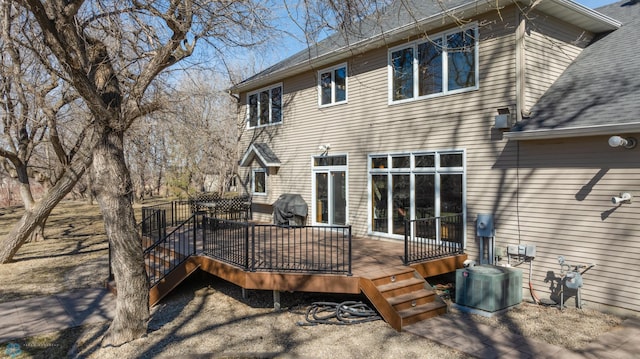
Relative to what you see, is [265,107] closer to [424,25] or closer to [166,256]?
[166,256]

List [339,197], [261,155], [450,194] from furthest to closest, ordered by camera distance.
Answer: [261,155]
[339,197]
[450,194]

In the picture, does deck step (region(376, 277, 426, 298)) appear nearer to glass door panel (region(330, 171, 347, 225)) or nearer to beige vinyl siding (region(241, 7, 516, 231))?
beige vinyl siding (region(241, 7, 516, 231))

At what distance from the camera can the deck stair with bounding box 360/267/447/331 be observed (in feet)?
18.5

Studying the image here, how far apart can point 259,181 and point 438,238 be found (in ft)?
23.6

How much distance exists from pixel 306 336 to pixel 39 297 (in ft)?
19.3

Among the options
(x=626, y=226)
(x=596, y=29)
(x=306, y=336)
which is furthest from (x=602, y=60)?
(x=306, y=336)

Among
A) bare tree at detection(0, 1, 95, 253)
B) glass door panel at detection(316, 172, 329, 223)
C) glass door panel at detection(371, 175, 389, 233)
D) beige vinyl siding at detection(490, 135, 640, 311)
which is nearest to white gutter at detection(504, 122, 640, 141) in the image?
beige vinyl siding at detection(490, 135, 640, 311)

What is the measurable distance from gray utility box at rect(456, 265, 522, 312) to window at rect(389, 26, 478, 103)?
3.39 metres

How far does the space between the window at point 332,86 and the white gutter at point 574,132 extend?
4726 mm

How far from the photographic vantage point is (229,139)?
27.2m

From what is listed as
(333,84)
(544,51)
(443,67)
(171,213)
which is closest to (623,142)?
(544,51)

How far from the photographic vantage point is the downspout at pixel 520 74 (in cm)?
680

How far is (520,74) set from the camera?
6.81 meters

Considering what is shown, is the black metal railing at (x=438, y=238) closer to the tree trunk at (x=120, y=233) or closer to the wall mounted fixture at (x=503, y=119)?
the wall mounted fixture at (x=503, y=119)
